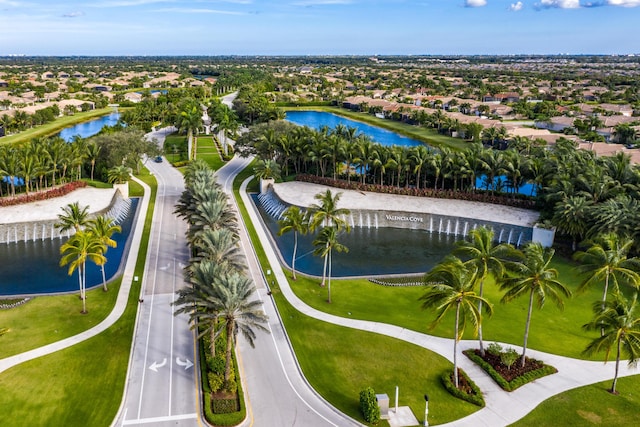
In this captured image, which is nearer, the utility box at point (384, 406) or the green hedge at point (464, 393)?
the utility box at point (384, 406)

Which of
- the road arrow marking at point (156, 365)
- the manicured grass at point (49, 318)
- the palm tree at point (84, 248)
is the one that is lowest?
the road arrow marking at point (156, 365)

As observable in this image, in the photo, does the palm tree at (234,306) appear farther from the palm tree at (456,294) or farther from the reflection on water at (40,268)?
the reflection on water at (40,268)

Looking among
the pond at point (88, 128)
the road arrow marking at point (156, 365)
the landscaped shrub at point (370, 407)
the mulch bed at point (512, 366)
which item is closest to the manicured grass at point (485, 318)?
the mulch bed at point (512, 366)

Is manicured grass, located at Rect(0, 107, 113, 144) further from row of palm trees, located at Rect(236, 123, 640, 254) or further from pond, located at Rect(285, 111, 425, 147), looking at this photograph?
pond, located at Rect(285, 111, 425, 147)

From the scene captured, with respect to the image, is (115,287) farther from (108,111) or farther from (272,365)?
(108,111)

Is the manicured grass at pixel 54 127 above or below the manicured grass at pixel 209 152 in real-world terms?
above

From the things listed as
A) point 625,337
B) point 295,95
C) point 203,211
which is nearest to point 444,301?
point 625,337
